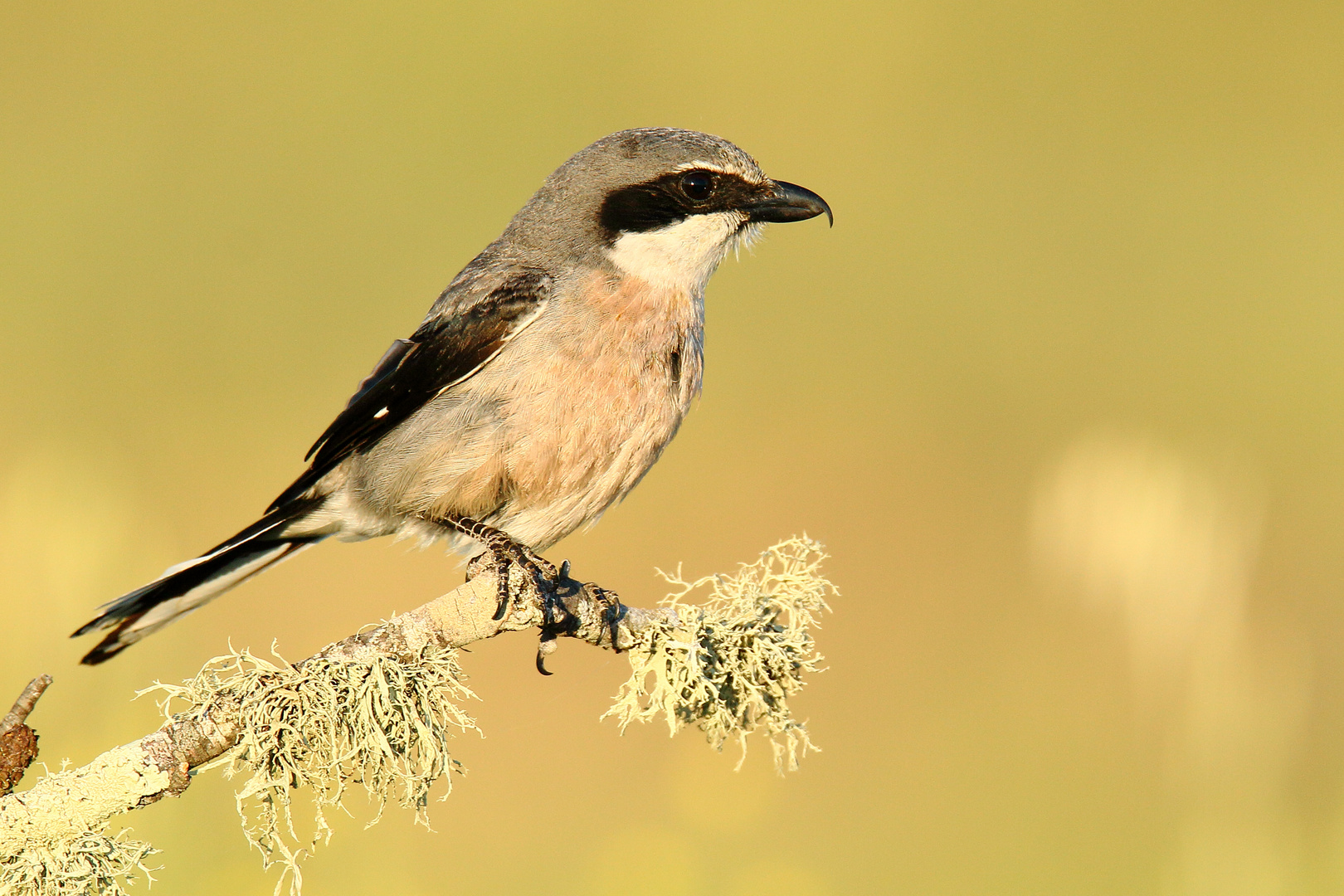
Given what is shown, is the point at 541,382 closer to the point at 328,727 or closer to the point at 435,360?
the point at 435,360

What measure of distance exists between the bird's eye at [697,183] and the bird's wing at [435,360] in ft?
1.44

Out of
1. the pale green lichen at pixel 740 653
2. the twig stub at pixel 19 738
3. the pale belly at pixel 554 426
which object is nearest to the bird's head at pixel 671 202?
the pale belly at pixel 554 426

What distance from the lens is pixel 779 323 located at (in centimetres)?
854

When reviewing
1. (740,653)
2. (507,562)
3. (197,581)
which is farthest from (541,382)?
(197,581)

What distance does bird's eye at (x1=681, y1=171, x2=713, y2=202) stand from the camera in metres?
2.91

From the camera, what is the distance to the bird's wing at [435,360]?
2715 millimetres

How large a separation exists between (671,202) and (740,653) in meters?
1.28

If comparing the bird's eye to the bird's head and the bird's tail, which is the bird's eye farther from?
the bird's tail

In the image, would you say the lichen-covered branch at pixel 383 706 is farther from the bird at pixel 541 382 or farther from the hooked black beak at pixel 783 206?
the hooked black beak at pixel 783 206

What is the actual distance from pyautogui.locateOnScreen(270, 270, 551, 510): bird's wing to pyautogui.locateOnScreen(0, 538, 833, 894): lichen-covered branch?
2.62 ft

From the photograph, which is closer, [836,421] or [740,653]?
[740,653]

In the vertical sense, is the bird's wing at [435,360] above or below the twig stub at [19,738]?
above

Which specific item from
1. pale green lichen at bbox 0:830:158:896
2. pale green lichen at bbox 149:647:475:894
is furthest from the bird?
pale green lichen at bbox 0:830:158:896

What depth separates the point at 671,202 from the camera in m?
2.90
